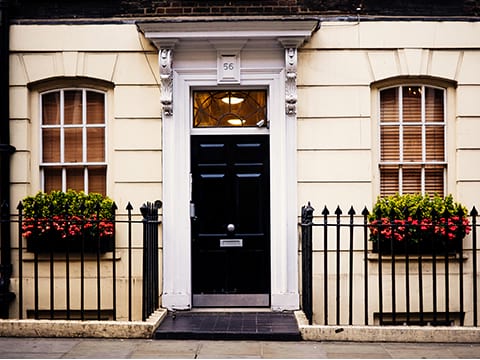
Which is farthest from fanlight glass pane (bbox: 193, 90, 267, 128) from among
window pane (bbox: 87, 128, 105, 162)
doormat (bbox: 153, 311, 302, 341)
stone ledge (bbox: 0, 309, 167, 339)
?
stone ledge (bbox: 0, 309, 167, 339)

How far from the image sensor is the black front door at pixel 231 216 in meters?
8.88

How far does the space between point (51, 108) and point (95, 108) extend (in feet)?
2.04

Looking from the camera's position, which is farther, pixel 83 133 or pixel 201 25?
pixel 83 133

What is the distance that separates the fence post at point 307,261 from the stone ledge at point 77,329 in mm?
1838

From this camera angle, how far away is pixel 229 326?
766 cm

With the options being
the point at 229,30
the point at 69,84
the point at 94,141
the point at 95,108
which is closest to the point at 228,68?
the point at 229,30

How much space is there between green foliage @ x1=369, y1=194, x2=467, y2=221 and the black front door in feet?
5.15

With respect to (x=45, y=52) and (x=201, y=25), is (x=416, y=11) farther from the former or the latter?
(x=45, y=52)

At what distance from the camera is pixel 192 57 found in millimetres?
8805

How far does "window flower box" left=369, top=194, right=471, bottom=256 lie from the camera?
8362 millimetres

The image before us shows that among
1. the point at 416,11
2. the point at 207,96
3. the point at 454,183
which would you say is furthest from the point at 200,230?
the point at 416,11

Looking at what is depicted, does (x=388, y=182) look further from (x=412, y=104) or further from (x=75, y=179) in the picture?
(x=75, y=179)

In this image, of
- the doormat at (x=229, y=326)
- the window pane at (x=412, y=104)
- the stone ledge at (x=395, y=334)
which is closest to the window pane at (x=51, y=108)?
the doormat at (x=229, y=326)

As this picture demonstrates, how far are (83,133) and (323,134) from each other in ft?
10.9
